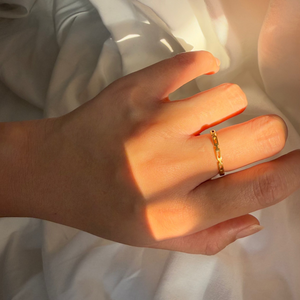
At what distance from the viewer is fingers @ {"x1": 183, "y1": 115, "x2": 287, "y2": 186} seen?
1.98ft

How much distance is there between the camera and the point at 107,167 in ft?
2.14

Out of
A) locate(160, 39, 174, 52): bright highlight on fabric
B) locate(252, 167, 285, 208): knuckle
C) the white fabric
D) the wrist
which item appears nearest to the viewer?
locate(252, 167, 285, 208): knuckle

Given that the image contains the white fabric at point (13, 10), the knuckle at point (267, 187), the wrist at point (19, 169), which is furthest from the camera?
the white fabric at point (13, 10)

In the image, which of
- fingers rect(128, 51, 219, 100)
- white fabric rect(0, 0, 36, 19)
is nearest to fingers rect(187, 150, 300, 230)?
fingers rect(128, 51, 219, 100)

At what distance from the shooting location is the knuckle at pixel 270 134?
0.60 m

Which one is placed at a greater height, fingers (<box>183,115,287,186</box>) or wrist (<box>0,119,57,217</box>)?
wrist (<box>0,119,57,217</box>)

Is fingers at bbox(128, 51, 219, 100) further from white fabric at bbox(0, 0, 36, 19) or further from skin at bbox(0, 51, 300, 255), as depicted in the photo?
white fabric at bbox(0, 0, 36, 19)

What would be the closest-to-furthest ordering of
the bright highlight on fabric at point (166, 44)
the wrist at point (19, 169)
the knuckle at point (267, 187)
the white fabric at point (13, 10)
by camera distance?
the knuckle at point (267, 187) → the wrist at point (19, 169) → the bright highlight on fabric at point (166, 44) → the white fabric at point (13, 10)

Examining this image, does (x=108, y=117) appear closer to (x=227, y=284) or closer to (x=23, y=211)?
(x=23, y=211)

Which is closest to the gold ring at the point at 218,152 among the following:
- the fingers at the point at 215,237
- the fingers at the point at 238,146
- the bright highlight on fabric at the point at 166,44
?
the fingers at the point at 238,146

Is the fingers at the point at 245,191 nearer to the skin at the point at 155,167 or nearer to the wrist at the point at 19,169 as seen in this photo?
the skin at the point at 155,167

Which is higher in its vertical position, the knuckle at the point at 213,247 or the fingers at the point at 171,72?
the fingers at the point at 171,72

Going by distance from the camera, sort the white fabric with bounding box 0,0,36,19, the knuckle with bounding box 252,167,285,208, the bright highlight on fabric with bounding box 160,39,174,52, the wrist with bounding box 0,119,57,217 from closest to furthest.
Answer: the knuckle with bounding box 252,167,285,208
the wrist with bounding box 0,119,57,217
the bright highlight on fabric with bounding box 160,39,174,52
the white fabric with bounding box 0,0,36,19

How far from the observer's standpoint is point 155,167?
627 mm
